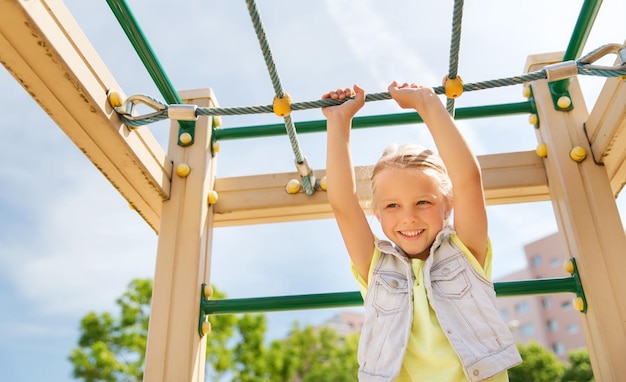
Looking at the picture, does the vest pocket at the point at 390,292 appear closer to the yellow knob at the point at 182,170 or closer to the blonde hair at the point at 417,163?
the blonde hair at the point at 417,163

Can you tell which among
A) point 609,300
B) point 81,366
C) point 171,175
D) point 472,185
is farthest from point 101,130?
point 81,366

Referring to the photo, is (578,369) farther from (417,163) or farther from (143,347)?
(417,163)

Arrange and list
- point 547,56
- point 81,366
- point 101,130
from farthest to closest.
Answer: point 81,366 < point 547,56 < point 101,130

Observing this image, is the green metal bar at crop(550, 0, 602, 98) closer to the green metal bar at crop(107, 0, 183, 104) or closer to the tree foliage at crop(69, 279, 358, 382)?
the green metal bar at crop(107, 0, 183, 104)

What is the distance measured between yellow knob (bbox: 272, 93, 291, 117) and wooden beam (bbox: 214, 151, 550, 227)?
16.7 inches

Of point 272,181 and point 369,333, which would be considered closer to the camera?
point 369,333

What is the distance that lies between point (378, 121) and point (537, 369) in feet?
50.3

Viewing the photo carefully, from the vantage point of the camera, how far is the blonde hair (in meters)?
1.32

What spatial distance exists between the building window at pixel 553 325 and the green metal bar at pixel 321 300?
2973cm

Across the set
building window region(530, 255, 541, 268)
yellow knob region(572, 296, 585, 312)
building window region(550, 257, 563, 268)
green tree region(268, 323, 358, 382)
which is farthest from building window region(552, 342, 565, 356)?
yellow knob region(572, 296, 585, 312)

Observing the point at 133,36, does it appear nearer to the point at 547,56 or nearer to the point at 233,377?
the point at 547,56

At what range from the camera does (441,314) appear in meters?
1.18

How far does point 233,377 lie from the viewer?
12.8 m

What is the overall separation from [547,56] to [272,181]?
96 cm
